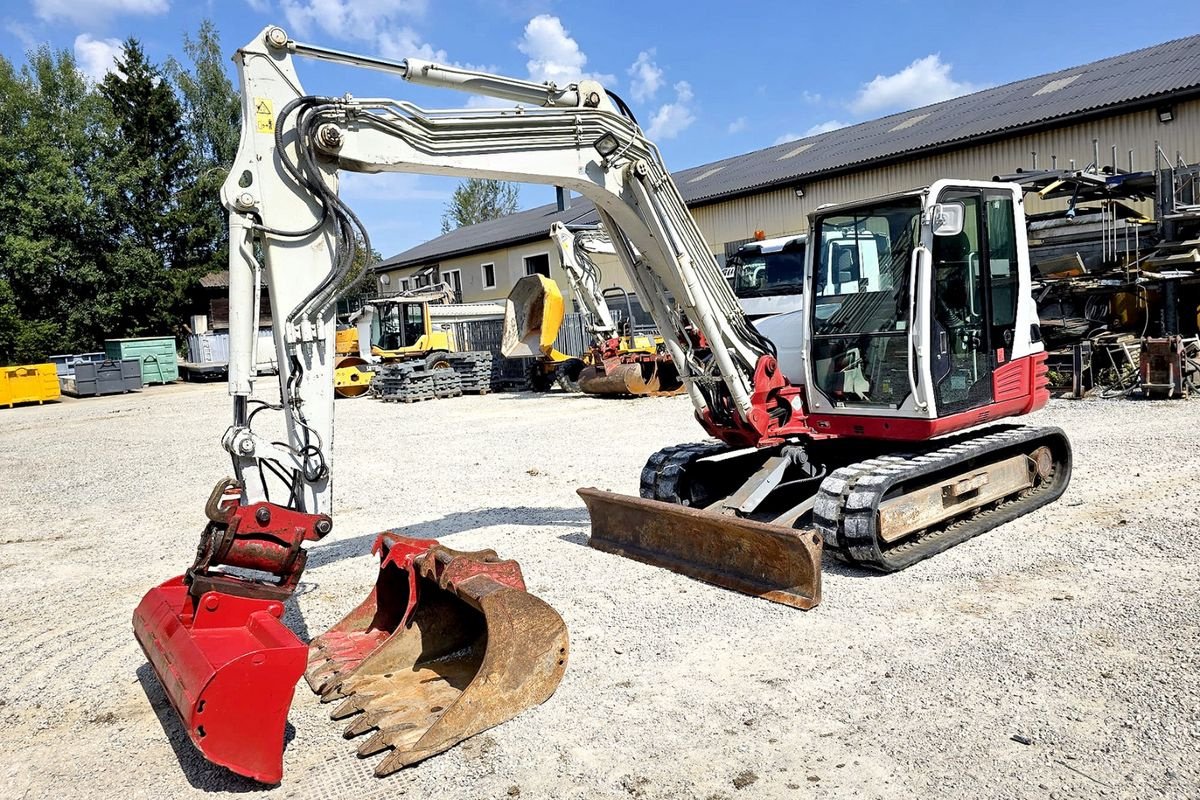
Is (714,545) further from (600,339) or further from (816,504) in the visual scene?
(600,339)

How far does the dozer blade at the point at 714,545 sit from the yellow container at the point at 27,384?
25.2 m

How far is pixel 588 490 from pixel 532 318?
13.2 m

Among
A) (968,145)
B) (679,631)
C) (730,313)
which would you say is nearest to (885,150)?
(968,145)

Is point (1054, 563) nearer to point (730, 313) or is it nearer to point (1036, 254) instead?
point (730, 313)

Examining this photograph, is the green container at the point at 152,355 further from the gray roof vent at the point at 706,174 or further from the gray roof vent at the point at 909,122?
the gray roof vent at the point at 909,122

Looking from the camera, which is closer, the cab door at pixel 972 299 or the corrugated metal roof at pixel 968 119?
the cab door at pixel 972 299

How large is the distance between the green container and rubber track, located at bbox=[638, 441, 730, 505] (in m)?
30.1

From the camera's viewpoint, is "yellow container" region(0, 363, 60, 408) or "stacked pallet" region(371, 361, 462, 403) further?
"yellow container" region(0, 363, 60, 408)

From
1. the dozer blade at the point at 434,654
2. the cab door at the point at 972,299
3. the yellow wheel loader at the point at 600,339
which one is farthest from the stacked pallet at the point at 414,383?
the dozer blade at the point at 434,654

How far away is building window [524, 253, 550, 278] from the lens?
107 feet

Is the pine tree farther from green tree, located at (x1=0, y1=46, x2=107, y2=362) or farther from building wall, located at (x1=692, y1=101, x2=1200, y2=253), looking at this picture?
building wall, located at (x1=692, y1=101, x2=1200, y2=253)

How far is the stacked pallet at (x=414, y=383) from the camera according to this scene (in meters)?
20.5

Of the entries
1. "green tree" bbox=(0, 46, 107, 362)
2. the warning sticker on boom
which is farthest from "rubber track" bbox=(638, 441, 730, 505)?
"green tree" bbox=(0, 46, 107, 362)

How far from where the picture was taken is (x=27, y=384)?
1001 inches
